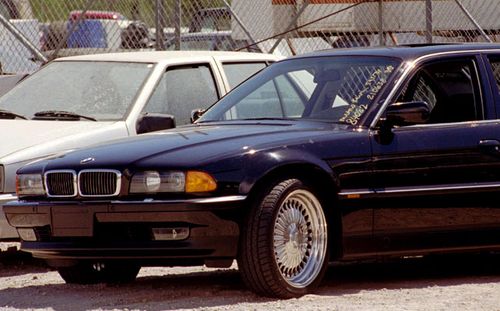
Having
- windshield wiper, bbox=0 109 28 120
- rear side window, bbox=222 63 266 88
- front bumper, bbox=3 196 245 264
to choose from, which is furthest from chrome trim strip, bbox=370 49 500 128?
windshield wiper, bbox=0 109 28 120

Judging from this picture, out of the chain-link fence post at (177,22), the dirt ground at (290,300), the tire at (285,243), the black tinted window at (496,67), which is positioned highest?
the chain-link fence post at (177,22)

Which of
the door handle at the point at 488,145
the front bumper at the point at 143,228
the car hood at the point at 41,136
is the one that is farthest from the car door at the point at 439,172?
the car hood at the point at 41,136

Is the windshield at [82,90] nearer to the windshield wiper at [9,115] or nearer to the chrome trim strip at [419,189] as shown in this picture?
the windshield wiper at [9,115]

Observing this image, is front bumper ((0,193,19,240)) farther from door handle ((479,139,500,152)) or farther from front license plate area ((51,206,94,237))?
door handle ((479,139,500,152))

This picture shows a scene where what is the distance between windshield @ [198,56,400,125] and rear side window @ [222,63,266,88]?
1.81m

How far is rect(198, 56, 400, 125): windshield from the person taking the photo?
28.1 ft

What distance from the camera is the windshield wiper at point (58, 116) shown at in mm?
10453

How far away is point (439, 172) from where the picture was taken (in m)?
8.40

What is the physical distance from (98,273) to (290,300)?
1.53 m

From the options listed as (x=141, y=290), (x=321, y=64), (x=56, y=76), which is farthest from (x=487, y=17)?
(x=141, y=290)

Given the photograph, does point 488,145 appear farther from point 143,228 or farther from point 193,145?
point 143,228

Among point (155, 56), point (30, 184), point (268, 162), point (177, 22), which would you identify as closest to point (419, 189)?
point (268, 162)

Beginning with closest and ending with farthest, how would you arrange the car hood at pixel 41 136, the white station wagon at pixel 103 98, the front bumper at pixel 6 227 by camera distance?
the front bumper at pixel 6 227 < the car hood at pixel 41 136 < the white station wagon at pixel 103 98

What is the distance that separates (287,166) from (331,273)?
5.53 feet
